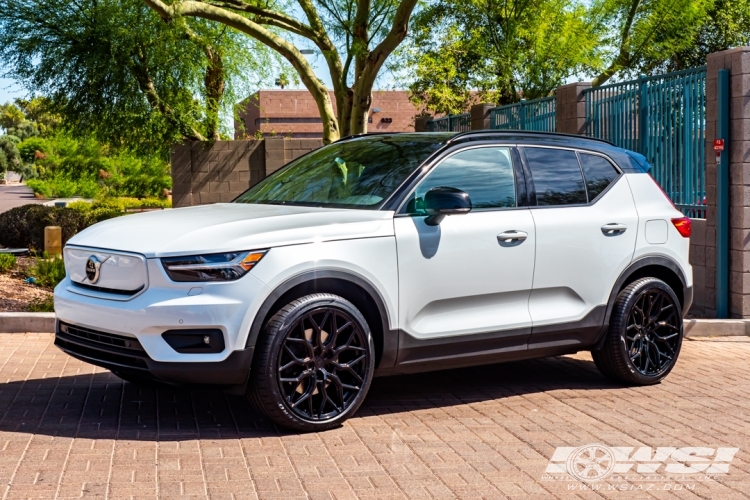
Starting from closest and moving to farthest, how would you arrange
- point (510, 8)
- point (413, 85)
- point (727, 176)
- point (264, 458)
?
point (264, 458) → point (727, 176) → point (510, 8) → point (413, 85)

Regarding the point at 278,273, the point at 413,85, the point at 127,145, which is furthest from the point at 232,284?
the point at 413,85

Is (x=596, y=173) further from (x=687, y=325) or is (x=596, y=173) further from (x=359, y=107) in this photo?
(x=359, y=107)

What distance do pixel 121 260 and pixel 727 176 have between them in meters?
7.02

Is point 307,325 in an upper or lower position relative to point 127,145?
lower

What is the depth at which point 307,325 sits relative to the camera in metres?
5.99

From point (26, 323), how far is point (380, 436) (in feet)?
16.9

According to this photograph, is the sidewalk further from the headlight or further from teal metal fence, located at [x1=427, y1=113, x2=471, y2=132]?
the headlight

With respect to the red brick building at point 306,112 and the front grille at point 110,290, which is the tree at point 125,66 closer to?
the front grille at point 110,290

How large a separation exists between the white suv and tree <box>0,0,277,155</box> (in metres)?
10.4

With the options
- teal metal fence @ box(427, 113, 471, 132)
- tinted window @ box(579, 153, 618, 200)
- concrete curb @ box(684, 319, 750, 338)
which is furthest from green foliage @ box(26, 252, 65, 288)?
teal metal fence @ box(427, 113, 471, 132)

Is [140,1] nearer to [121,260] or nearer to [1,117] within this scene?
[121,260]

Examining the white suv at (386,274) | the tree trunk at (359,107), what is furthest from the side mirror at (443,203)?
the tree trunk at (359,107)

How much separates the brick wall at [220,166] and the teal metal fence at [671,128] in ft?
31.9

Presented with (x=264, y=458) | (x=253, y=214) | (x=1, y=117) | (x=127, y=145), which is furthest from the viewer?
(x=1, y=117)
